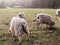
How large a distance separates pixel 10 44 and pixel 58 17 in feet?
17.4

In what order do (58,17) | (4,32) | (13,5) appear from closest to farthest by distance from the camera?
(4,32) < (58,17) < (13,5)

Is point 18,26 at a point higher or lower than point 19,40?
higher

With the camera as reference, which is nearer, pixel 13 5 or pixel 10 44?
pixel 10 44

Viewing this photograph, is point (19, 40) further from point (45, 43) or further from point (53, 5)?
point (53, 5)

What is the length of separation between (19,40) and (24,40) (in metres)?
0.27

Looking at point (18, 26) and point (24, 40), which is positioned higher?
point (18, 26)

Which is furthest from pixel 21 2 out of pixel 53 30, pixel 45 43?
pixel 45 43

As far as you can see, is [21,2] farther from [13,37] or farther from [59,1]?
[13,37]

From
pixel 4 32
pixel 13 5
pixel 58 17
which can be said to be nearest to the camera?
pixel 4 32

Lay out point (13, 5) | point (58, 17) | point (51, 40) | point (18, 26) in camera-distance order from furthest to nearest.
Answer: point (13, 5) → point (58, 17) → point (51, 40) → point (18, 26)

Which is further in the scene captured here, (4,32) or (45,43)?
(4,32)

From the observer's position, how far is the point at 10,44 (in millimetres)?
7352

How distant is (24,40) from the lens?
25.1 feet

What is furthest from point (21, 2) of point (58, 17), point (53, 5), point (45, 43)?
point (45, 43)
